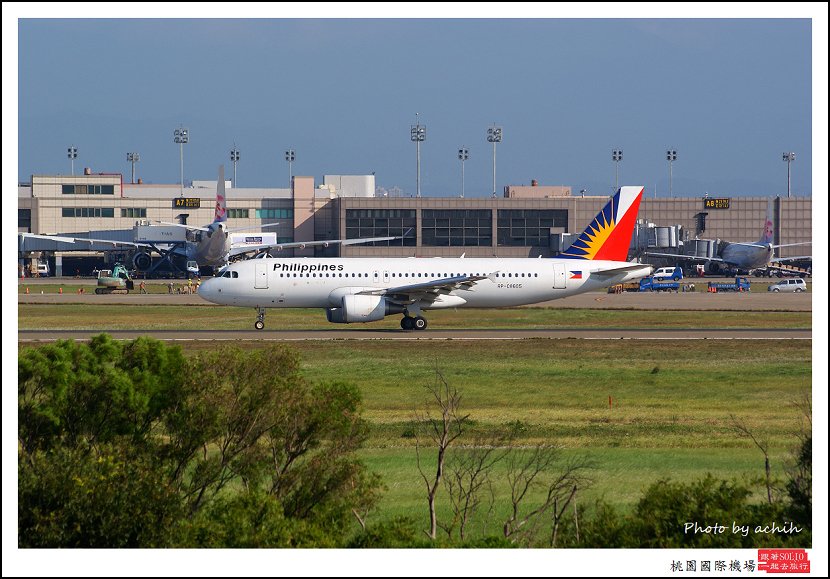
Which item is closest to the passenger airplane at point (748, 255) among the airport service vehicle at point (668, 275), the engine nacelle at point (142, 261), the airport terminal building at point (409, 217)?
the airport terminal building at point (409, 217)

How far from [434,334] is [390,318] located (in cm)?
1098

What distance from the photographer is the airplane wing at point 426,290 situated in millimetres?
58688

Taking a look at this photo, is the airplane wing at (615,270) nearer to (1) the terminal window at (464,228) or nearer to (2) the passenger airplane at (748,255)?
(2) the passenger airplane at (748,255)

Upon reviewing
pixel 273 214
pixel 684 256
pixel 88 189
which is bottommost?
pixel 684 256

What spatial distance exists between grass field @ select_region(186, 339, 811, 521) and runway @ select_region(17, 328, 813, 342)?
2.74m

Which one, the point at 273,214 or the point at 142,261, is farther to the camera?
the point at 273,214

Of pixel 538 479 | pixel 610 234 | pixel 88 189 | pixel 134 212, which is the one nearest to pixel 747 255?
pixel 610 234

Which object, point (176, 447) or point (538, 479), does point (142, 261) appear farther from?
point (176, 447)

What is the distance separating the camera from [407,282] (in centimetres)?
6059

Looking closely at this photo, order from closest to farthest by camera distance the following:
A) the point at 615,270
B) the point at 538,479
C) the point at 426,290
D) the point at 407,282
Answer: the point at 538,479 < the point at 426,290 < the point at 407,282 < the point at 615,270

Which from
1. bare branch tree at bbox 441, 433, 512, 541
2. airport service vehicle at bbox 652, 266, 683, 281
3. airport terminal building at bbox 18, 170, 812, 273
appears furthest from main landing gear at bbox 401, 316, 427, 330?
airport terminal building at bbox 18, 170, 812, 273

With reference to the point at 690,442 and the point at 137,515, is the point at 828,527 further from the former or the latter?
the point at 690,442

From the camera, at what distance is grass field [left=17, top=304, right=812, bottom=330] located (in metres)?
64.0

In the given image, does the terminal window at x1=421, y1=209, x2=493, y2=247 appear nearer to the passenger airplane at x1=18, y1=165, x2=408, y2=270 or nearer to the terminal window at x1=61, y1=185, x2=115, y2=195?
the passenger airplane at x1=18, y1=165, x2=408, y2=270
